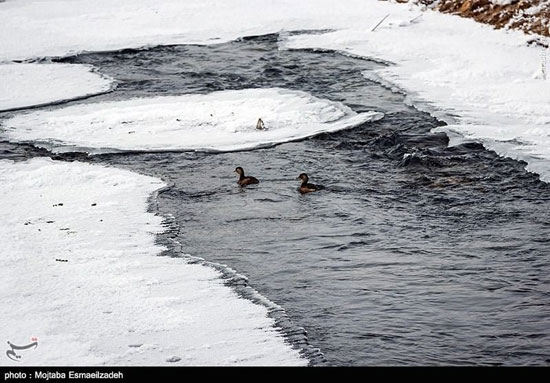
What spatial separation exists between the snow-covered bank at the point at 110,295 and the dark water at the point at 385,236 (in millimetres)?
393

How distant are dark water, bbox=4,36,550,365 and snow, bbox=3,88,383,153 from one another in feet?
1.64

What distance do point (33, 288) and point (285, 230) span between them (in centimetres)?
259

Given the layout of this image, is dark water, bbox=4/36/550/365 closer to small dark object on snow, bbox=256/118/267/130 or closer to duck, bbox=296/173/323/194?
duck, bbox=296/173/323/194

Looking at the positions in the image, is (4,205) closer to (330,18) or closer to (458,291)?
(458,291)

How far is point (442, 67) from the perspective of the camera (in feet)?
52.9

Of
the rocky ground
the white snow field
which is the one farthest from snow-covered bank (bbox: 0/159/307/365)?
the rocky ground

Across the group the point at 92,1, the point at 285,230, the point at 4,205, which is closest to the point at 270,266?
the point at 285,230

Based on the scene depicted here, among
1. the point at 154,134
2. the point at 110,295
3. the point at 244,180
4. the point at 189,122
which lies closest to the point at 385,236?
the point at 244,180

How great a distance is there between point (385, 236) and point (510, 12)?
38.9 ft

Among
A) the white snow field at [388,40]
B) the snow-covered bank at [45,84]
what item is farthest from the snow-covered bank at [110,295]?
the snow-covered bank at [45,84]

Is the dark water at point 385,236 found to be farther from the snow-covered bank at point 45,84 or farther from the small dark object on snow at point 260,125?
the snow-covered bank at point 45,84

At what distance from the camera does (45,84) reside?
→ 17172mm

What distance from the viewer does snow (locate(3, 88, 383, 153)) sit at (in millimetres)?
12688

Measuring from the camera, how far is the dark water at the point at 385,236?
636 cm
